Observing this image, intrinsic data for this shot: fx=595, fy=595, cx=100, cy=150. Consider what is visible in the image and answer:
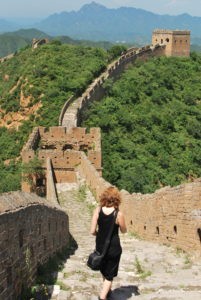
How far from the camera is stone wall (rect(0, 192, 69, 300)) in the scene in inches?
271

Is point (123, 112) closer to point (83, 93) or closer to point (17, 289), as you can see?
point (83, 93)

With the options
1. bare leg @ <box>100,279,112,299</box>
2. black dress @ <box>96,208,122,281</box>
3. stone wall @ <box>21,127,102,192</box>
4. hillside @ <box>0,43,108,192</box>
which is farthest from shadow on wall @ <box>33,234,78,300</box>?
hillside @ <box>0,43,108,192</box>

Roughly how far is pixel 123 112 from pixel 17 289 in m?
34.1

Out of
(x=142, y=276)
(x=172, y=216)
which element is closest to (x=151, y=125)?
(x=172, y=216)

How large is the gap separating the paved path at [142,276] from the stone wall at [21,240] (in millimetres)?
484

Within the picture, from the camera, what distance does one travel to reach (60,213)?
38.9ft

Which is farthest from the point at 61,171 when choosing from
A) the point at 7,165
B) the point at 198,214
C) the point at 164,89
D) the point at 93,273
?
the point at 164,89

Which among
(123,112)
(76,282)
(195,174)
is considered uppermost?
(76,282)

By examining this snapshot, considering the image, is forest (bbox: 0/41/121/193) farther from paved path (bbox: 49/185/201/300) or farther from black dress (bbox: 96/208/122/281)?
black dress (bbox: 96/208/122/281)

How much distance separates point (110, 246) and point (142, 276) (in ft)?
6.19

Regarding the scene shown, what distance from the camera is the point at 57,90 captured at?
3884cm

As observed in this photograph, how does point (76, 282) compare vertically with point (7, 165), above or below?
above

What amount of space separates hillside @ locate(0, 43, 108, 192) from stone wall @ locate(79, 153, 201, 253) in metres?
12.6

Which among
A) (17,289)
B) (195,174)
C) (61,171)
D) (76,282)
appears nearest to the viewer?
(17,289)
